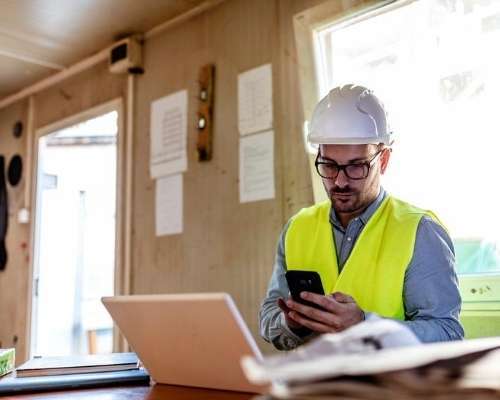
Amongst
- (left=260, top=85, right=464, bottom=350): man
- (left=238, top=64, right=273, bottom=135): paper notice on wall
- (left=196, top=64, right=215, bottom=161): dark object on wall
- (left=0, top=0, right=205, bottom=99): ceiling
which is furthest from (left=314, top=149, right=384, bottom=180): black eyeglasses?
(left=0, top=0, right=205, bottom=99): ceiling

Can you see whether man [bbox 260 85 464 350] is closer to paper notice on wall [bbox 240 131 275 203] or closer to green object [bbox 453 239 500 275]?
green object [bbox 453 239 500 275]

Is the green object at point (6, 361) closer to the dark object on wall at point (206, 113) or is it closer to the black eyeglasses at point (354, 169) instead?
the black eyeglasses at point (354, 169)

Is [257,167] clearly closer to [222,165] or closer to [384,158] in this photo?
[222,165]

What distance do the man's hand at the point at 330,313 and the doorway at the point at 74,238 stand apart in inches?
117

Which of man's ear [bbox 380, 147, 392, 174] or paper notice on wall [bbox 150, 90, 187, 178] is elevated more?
paper notice on wall [bbox 150, 90, 187, 178]

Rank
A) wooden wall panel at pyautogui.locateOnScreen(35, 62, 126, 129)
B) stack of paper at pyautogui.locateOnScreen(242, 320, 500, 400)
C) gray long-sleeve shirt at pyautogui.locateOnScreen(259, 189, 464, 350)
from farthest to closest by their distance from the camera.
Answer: wooden wall panel at pyautogui.locateOnScreen(35, 62, 126, 129) < gray long-sleeve shirt at pyautogui.locateOnScreen(259, 189, 464, 350) < stack of paper at pyautogui.locateOnScreen(242, 320, 500, 400)

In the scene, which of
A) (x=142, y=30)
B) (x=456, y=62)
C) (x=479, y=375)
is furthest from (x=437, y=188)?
(x=142, y=30)

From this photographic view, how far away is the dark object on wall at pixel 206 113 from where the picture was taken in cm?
332

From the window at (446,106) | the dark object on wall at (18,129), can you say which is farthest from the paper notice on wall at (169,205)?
the dark object on wall at (18,129)

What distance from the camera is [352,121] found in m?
1.91

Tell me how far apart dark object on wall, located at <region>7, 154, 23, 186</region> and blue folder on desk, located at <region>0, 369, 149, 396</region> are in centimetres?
370

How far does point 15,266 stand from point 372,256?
12.8 ft

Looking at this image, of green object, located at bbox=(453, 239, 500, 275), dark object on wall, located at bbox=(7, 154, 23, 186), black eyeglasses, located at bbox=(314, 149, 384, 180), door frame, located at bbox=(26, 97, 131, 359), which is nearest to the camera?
black eyeglasses, located at bbox=(314, 149, 384, 180)

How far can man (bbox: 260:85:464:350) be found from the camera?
1594 mm
